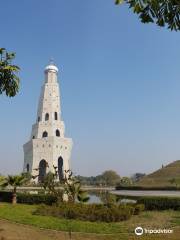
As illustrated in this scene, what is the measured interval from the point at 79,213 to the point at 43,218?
182 centimetres

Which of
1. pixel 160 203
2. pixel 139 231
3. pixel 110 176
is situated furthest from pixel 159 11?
pixel 110 176

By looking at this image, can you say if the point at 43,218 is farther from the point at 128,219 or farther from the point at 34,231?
the point at 128,219

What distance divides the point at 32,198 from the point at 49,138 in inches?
1544

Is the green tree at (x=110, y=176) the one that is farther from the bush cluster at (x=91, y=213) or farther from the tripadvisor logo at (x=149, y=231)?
the tripadvisor logo at (x=149, y=231)

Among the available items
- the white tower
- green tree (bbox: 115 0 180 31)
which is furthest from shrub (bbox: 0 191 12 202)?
the white tower

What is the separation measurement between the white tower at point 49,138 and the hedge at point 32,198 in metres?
35.6

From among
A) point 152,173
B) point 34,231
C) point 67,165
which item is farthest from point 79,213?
point 152,173

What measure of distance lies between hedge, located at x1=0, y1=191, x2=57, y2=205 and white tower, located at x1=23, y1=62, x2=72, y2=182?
117 feet

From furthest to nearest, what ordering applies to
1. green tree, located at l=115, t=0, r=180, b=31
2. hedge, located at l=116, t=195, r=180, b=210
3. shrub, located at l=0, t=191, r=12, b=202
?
shrub, located at l=0, t=191, r=12, b=202 < hedge, located at l=116, t=195, r=180, b=210 < green tree, located at l=115, t=0, r=180, b=31

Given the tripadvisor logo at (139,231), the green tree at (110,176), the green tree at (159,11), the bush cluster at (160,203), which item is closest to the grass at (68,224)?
the tripadvisor logo at (139,231)

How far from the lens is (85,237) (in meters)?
13.1

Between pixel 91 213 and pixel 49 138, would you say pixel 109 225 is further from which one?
pixel 49 138

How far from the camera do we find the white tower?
65.6m

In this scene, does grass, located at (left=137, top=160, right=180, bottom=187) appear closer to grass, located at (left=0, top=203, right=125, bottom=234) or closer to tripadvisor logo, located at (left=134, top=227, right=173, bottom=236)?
grass, located at (left=0, top=203, right=125, bottom=234)
